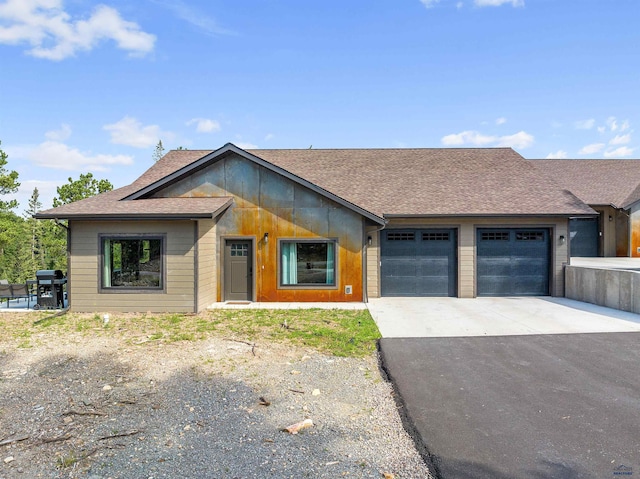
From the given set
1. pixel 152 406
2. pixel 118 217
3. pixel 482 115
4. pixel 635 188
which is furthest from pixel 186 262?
pixel 635 188

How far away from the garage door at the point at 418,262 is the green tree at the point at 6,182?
100ft

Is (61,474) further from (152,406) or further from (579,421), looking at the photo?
(579,421)

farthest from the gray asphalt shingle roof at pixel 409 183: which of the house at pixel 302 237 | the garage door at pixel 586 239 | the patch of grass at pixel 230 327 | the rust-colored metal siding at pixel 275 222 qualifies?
the garage door at pixel 586 239

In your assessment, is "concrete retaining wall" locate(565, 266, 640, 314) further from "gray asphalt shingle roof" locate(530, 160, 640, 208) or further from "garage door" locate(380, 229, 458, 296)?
"gray asphalt shingle roof" locate(530, 160, 640, 208)

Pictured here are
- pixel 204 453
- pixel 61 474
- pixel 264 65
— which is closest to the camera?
pixel 61 474

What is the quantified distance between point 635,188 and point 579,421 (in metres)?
22.5

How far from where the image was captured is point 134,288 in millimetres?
9898

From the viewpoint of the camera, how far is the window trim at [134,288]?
9.81 m

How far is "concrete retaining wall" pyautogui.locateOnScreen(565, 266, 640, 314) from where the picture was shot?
381 inches

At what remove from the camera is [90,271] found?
9.88 m

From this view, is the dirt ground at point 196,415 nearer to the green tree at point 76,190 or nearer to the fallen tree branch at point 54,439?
the fallen tree branch at point 54,439

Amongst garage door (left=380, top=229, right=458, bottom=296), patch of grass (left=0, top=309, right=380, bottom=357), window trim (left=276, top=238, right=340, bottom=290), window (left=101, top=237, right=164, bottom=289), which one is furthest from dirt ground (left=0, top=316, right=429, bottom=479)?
garage door (left=380, top=229, right=458, bottom=296)

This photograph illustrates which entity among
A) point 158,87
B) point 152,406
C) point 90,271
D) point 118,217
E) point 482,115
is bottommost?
point 152,406

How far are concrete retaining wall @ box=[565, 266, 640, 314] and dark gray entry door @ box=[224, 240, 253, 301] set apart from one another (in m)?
10.6
